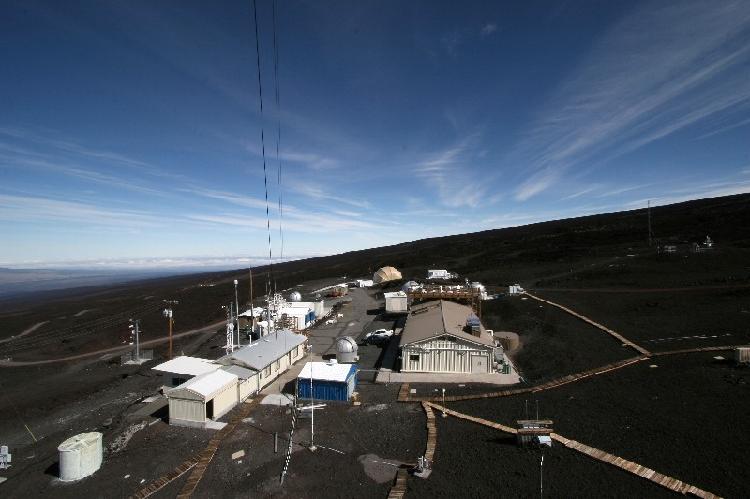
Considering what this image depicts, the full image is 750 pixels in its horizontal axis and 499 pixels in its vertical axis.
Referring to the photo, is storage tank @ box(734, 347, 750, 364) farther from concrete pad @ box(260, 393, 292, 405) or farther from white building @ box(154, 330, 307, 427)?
white building @ box(154, 330, 307, 427)

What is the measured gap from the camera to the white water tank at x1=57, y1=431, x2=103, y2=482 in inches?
691

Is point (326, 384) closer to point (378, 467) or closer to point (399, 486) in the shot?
point (378, 467)

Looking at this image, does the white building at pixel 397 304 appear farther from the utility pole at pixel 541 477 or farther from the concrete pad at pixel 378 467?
the utility pole at pixel 541 477

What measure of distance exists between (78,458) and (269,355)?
13.0 m

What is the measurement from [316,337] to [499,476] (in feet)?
94.9

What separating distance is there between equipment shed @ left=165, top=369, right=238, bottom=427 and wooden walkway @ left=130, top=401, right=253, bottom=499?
5.85 ft

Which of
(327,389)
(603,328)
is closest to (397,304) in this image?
(603,328)

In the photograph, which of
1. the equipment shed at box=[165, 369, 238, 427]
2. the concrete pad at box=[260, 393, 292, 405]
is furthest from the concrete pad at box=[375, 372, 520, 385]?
the equipment shed at box=[165, 369, 238, 427]

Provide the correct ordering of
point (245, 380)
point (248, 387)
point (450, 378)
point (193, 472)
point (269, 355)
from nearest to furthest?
point (193, 472) → point (245, 380) → point (248, 387) → point (450, 378) → point (269, 355)

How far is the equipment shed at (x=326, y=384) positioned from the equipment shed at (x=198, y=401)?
4.73m

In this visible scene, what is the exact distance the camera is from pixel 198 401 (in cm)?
2200

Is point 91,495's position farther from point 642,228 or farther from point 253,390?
point 642,228

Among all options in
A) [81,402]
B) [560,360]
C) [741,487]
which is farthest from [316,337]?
[741,487]

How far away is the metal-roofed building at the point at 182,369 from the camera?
27453 millimetres
